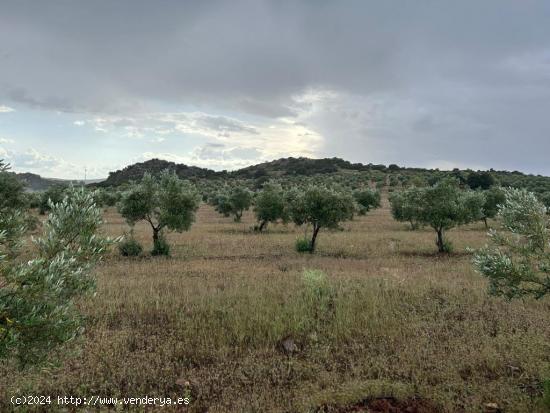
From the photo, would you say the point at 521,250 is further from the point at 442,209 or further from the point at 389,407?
the point at 442,209

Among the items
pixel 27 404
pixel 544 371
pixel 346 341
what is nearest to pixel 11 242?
pixel 27 404

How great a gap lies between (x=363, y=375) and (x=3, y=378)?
913 centimetres

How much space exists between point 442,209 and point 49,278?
2933 cm

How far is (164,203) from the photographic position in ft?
95.7

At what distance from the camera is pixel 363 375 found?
10.3m

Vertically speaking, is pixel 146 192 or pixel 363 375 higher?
pixel 146 192

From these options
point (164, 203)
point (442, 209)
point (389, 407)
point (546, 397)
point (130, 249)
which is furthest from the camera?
point (442, 209)

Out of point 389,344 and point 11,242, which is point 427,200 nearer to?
point 389,344

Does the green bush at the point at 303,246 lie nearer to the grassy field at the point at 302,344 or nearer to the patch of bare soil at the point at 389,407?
the grassy field at the point at 302,344

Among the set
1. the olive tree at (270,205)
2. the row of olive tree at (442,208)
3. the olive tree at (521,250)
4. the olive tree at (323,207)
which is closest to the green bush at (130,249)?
the olive tree at (323,207)

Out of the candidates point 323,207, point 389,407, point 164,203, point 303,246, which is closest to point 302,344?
point 389,407

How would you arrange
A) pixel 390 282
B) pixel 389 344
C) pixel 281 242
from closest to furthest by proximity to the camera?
pixel 389 344 < pixel 390 282 < pixel 281 242

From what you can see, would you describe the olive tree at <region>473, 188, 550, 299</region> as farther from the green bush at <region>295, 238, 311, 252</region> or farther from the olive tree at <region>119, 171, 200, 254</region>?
the olive tree at <region>119, 171, 200, 254</region>

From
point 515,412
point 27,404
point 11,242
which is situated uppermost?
point 11,242
